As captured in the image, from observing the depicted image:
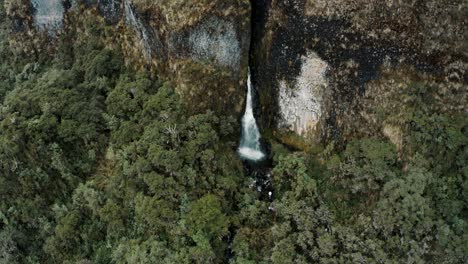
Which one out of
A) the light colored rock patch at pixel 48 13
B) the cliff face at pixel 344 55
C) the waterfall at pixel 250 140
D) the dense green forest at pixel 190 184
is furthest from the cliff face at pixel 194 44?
the light colored rock patch at pixel 48 13

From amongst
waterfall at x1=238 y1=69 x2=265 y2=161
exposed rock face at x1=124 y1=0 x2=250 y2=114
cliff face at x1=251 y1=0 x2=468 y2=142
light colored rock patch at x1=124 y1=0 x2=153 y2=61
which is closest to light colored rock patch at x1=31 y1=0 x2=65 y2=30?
light colored rock patch at x1=124 y1=0 x2=153 y2=61

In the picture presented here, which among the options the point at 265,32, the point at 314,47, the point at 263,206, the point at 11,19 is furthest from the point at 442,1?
the point at 11,19

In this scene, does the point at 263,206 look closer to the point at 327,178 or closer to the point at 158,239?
the point at 327,178

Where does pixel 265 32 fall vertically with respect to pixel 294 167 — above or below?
above

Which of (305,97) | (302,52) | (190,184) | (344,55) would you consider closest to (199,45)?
(302,52)

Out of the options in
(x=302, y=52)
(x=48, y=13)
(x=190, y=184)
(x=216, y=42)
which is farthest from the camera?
(x=48, y=13)

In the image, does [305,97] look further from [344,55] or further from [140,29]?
[140,29]
